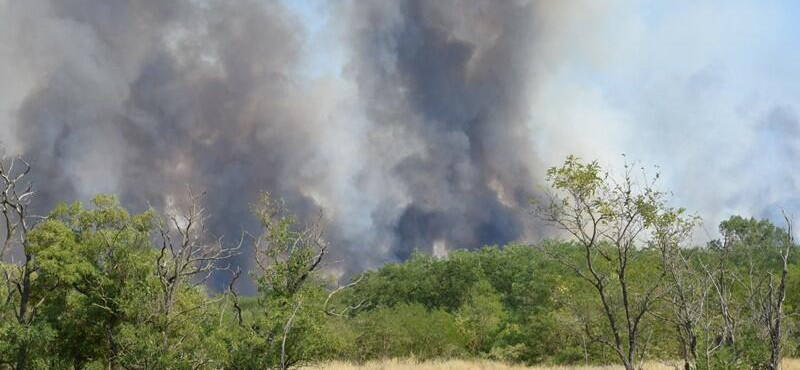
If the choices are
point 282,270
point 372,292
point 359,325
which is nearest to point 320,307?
point 282,270

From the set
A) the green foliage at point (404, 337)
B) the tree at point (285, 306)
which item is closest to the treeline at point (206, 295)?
the tree at point (285, 306)

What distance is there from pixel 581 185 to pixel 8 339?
24.6 metres

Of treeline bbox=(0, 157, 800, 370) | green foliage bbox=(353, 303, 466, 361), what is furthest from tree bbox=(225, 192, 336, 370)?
green foliage bbox=(353, 303, 466, 361)

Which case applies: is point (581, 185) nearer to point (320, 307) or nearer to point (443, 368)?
point (320, 307)

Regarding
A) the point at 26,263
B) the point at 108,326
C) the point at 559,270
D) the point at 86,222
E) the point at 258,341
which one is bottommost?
the point at 258,341

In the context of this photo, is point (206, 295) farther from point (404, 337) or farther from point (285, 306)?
point (404, 337)

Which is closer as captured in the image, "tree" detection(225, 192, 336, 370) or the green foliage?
"tree" detection(225, 192, 336, 370)

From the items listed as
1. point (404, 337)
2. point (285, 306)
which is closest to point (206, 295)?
point (285, 306)

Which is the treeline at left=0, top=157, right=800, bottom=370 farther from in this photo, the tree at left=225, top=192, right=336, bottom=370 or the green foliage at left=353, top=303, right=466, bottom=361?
the green foliage at left=353, top=303, right=466, bottom=361

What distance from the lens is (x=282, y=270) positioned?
26.5 meters

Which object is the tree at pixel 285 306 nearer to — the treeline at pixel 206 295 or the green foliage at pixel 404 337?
the treeline at pixel 206 295

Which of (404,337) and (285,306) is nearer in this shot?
(285,306)

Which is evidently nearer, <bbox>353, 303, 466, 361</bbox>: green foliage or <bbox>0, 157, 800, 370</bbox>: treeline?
<bbox>0, 157, 800, 370</bbox>: treeline

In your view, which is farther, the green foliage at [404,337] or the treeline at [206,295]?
the green foliage at [404,337]
